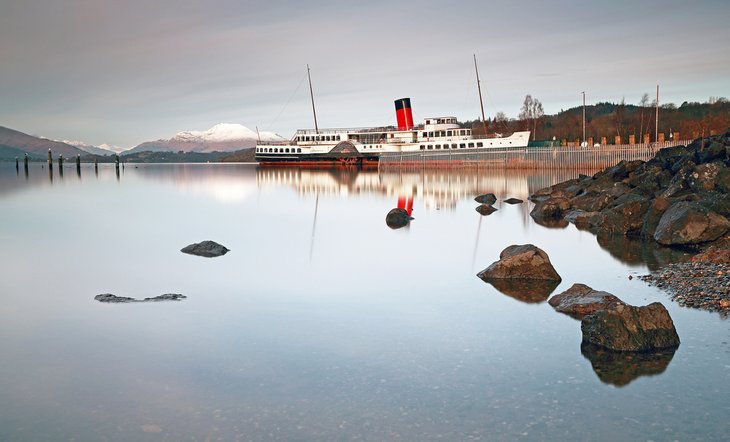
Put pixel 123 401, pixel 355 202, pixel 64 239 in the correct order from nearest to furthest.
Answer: pixel 123 401 < pixel 64 239 < pixel 355 202

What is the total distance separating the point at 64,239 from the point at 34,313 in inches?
531

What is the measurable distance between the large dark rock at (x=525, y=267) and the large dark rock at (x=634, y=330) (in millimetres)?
5258

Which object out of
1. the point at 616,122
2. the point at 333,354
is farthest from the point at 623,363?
the point at 616,122

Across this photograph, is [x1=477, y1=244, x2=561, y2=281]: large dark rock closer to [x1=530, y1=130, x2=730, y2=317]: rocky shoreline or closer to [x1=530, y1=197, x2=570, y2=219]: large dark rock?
[x1=530, y1=130, x2=730, y2=317]: rocky shoreline

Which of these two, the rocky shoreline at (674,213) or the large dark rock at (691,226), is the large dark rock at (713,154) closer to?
the rocky shoreline at (674,213)

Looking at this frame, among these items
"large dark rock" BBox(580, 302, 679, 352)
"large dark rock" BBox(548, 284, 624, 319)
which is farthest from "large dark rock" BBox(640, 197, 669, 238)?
"large dark rock" BBox(580, 302, 679, 352)

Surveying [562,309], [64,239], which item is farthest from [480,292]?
[64,239]

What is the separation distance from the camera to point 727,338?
1109 centimetres

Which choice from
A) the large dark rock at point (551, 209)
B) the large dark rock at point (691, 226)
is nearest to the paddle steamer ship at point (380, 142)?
the large dark rock at point (551, 209)

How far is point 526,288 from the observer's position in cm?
1538

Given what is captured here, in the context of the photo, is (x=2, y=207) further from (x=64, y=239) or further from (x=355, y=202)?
(x=355, y=202)

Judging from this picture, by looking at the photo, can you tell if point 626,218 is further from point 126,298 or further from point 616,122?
point 616,122

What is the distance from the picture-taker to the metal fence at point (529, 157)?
72037mm

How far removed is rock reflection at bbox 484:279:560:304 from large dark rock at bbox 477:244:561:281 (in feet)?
0.61
